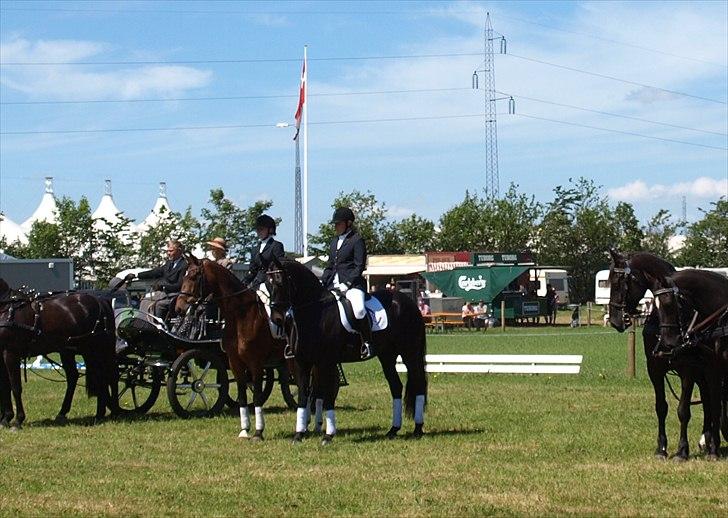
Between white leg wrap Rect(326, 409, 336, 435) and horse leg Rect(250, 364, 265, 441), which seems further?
horse leg Rect(250, 364, 265, 441)

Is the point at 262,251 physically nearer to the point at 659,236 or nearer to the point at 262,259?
the point at 262,259

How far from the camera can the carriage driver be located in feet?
45.7

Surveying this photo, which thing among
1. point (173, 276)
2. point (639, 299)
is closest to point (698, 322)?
point (639, 299)

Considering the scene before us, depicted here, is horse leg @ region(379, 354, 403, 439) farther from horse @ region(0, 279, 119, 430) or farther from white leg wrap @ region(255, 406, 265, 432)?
horse @ region(0, 279, 119, 430)

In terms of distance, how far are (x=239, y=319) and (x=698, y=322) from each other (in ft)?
18.7

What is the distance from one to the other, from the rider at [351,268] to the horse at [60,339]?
4284 millimetres

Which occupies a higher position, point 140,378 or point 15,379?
point 15,379

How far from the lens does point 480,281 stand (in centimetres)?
4922

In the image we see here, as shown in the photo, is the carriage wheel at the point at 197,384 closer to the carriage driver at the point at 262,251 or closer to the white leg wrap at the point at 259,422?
the carriage driver at the point at 262,251

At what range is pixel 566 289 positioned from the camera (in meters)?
69.1

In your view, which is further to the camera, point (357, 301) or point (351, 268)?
point (351, 268)

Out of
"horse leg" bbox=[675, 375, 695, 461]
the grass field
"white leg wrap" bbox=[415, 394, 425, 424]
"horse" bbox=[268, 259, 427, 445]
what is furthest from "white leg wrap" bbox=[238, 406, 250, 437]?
"horse leg" bbox=[675, 375, 695, 461]

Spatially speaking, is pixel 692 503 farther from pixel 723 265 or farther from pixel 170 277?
pixel 723 265

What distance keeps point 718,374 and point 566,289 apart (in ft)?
192
